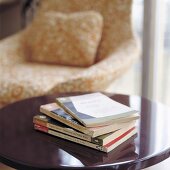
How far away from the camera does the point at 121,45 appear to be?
204cm

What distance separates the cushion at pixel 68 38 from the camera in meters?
2.13

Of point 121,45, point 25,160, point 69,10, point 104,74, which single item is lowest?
point 25,160

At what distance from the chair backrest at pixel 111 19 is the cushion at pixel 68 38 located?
5 centimetres

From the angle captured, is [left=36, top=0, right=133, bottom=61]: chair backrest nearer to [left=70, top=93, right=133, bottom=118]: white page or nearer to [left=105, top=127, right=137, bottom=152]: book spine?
[left=70, top=93, right=133, bottom=118]: white page

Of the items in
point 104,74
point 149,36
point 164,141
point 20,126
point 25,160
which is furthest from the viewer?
point 149,36

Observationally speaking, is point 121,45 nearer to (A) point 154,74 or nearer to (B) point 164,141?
(A) point 154,74

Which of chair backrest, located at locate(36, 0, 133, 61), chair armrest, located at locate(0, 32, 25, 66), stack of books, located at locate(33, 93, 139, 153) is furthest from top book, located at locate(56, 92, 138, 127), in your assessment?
chair armrest, located at locate(0, 32, 25, 66)

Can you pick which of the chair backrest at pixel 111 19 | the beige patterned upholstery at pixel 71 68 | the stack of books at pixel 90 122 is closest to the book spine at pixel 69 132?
the stack of books at pixel 90 122

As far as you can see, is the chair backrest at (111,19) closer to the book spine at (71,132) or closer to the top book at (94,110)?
the top book at (94,110)

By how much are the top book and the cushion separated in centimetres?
95

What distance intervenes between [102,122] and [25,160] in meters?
0.24

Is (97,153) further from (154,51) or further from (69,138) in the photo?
(154,51)

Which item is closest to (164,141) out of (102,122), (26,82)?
(102,122)

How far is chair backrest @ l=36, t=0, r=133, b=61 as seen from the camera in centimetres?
211
